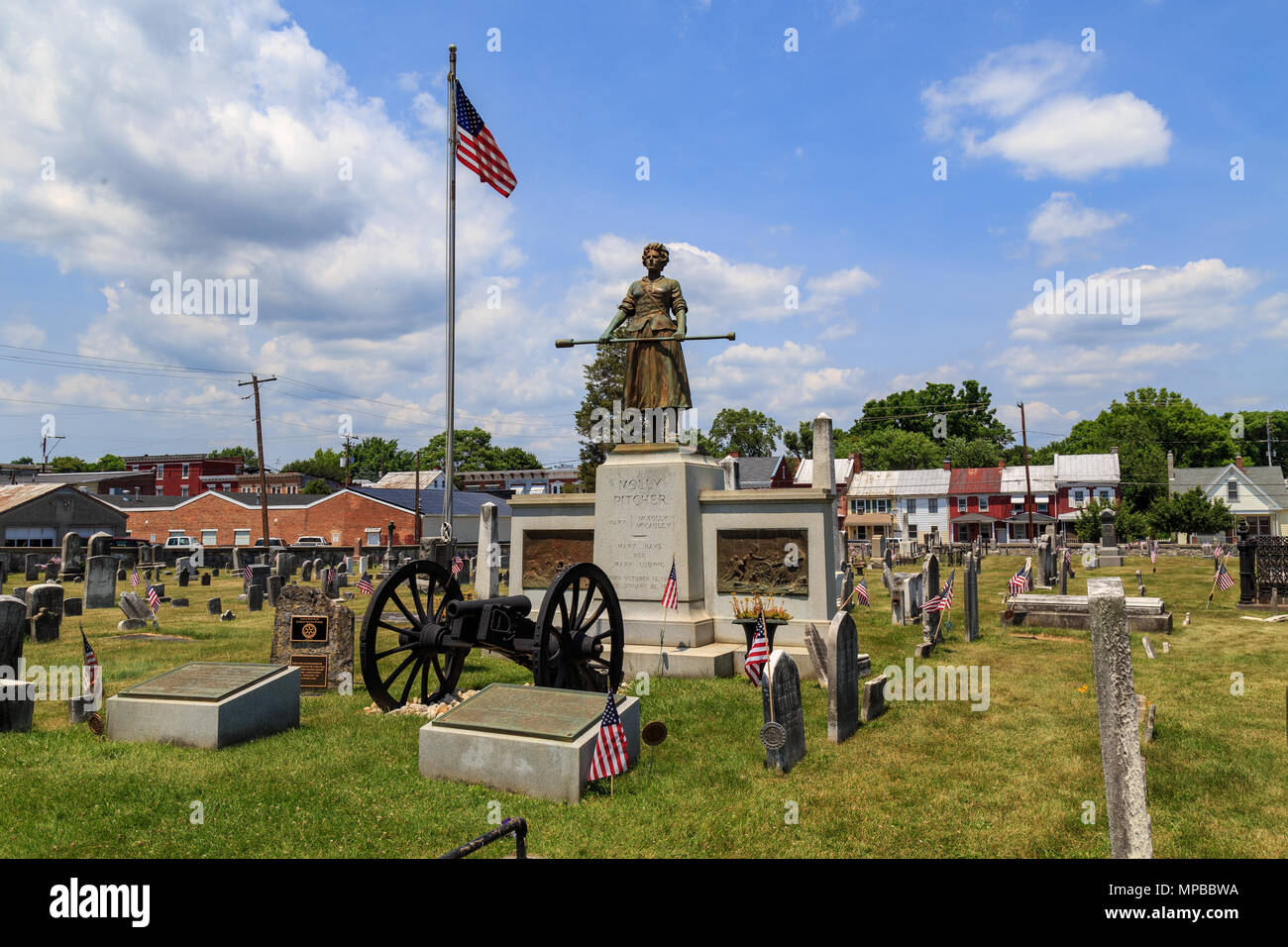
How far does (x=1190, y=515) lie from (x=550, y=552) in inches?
1934

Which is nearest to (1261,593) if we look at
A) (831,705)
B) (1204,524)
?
(831,705)

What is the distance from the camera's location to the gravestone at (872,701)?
8922 mm

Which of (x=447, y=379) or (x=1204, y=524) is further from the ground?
(x=447, y=379)

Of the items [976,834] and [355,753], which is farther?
[355,753]

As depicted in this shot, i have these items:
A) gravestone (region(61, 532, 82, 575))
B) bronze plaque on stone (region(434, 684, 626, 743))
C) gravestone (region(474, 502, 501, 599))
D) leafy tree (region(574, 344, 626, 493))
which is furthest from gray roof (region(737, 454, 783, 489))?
bronze plaque on stone (region(434, 684, 626, 743))

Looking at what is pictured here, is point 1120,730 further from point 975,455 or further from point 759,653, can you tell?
point 975,455

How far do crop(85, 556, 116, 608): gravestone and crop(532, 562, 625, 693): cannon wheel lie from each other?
19.6m

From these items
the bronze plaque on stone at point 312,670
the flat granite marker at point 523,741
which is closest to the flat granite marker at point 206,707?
the bronze plaque on stone at point 312,670

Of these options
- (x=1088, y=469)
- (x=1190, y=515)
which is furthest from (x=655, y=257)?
(x=1088, y=469)

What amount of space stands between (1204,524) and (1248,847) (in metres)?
51.7

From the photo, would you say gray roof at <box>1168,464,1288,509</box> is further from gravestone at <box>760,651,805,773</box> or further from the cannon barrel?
the cannon barrel
